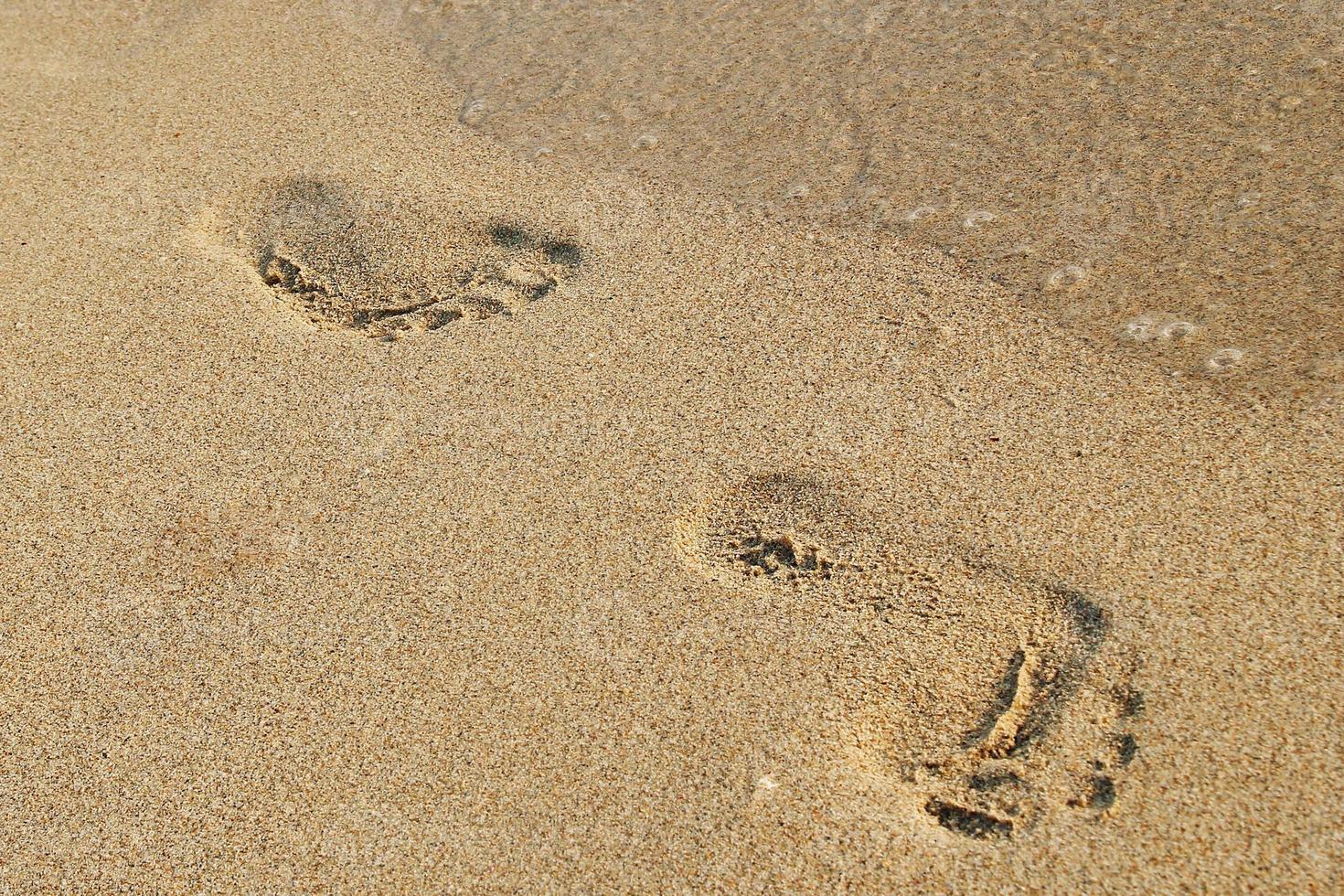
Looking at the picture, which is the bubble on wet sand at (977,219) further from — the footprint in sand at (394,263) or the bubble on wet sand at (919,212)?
the footprint in sand at (394,263)

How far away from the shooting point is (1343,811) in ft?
4.56

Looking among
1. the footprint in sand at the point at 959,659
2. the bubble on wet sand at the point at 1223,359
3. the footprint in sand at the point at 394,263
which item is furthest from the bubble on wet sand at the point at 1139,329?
the footprint in sand at the point at 394,263

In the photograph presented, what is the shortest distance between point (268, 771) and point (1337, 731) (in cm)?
138

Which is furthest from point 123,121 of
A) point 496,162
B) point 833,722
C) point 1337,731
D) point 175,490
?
point 1337,731

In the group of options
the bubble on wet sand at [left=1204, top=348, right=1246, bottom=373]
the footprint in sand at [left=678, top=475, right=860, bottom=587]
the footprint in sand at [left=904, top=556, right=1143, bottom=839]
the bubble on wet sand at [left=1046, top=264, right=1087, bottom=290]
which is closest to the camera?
the footprint in sand at [left=904, top=556, right=1143, bottom=839]

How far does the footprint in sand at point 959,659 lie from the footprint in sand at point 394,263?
29.3 inches

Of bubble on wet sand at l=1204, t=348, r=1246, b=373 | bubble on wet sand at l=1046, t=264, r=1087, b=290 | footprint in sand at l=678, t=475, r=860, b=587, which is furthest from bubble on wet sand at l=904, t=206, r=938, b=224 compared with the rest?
footprint in sand at l=678, t=475, r=860, b=587

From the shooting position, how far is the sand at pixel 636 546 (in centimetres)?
149

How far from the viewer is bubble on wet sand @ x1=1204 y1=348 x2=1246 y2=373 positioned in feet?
6.56

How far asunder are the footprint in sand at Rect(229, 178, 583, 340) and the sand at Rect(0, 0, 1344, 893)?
10mm

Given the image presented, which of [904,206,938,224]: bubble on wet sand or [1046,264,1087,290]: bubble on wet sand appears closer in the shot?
[1046,264,1087,290]: bubble on wet sand

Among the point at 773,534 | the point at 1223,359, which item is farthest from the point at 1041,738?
the point at 1223,359

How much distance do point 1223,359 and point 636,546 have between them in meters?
1.06

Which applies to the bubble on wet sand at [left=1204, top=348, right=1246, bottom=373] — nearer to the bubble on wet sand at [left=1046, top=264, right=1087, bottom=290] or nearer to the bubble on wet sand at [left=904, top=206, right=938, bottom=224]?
the bubble on wet sand at [left=1046, top=264, right=1087, bottom=290]
